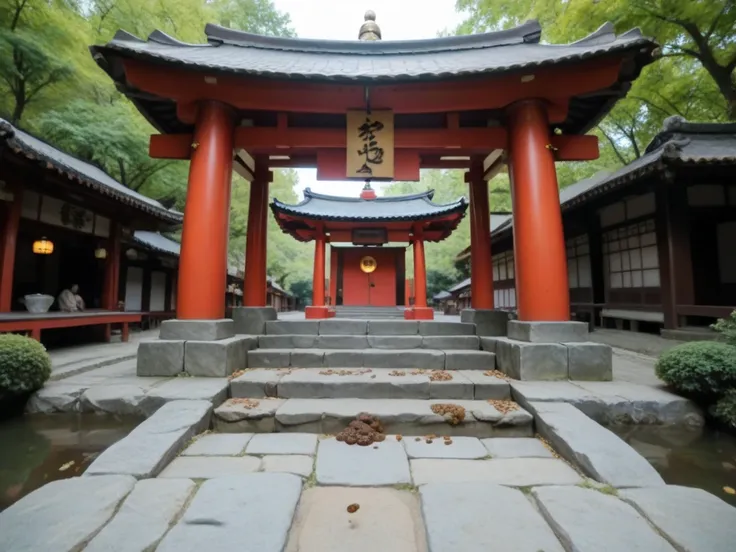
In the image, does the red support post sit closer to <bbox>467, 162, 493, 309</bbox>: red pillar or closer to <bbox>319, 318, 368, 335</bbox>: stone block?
<bbox>319, 318, 368, 335</bbox>: stone block

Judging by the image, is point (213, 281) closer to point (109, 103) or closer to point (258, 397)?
point (258, 397)

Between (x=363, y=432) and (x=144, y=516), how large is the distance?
1.70m

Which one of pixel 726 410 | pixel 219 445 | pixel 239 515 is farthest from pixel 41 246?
pixel 726 410

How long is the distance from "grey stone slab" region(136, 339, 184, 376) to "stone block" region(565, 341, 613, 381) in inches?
190

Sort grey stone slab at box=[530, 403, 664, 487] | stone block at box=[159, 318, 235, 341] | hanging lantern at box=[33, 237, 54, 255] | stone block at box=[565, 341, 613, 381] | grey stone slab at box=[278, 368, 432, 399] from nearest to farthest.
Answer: grey stone slab at box=[530, 403, 664, 487] < grey stone slab at box=[278, 368, 432, 399] < stone block at box=[565, 341, 613, 381] < stone block at box=[159, 318, 235, 341] < hanging lantern at box=[33, 237, 54, 255]

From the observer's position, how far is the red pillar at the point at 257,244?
6.92m

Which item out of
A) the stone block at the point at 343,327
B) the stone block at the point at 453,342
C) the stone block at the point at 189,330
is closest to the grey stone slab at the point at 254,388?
the stone block at the point at 189,330

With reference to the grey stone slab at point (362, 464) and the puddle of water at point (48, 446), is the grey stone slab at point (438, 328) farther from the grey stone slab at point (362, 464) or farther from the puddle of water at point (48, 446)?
the puddle of water at point (48, 446)

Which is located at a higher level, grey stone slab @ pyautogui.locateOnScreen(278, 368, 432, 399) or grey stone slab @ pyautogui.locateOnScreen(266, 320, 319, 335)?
grey stone slab @ pyautogui.locateOnScreen(266, 320, 319, 335)

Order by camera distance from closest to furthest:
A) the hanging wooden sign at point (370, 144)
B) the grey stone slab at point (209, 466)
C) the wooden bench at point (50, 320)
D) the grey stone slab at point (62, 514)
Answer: the grey stone slab at point (62, 514), the grey stone slab at point (209, 466), the hanging wooden sign at point (370, 144), the wooden bench at point (50, 320)

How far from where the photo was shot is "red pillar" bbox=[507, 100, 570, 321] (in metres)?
4.72

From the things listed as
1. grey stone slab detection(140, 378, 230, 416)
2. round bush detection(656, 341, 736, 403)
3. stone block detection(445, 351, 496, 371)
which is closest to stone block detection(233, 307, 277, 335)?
grey stone slab detection(140, 378, 230, 416)

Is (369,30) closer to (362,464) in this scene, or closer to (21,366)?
(21,366)

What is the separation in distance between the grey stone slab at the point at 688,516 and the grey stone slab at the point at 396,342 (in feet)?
11.8
